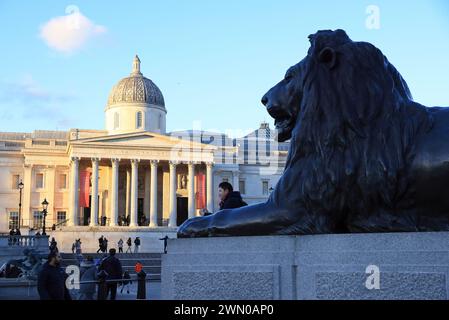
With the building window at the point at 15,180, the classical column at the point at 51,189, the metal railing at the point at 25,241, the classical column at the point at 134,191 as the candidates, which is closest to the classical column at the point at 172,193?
the classical column at the point at 134,191

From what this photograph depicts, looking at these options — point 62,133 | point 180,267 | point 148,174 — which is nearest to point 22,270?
point 180,267

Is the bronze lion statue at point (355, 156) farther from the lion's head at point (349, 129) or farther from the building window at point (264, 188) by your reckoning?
the building window at point (264, 188)

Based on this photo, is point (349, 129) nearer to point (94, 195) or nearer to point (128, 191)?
point (94, 195)

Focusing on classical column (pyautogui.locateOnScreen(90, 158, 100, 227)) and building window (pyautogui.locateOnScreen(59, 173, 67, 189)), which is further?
building window (pyautogui.locateOnScreen(59, 173, 67, 189))

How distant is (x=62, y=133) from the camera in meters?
71.9

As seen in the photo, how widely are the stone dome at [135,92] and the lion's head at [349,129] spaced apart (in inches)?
2326

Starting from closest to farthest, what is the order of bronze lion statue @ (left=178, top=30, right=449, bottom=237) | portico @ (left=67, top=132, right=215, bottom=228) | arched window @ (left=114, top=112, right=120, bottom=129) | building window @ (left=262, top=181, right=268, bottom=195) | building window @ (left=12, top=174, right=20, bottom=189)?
bronze lion statue @ (left=178, top=30, right=449, bottom=237) → portico @ (left=67, top=132, right=215, bottom=228) → building window @ (left=12, top=174, right=20, bottom=189) → arched window @ (left=114, top=112, right=120, bottom=129) → building window @ (left=262, top=181, right=268, bottom=195)

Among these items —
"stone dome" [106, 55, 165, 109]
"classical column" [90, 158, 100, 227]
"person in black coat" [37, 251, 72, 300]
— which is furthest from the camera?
"stone dome" [106, 55, 165, 109]

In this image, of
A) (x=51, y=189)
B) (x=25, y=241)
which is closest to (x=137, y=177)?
(x=51, y=189)

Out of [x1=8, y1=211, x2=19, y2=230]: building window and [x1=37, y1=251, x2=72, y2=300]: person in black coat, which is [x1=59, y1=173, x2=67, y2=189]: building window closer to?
[x1=8, y1=211, x2=19, y2=230]: building window

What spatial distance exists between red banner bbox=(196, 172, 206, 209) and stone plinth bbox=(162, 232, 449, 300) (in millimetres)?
52558

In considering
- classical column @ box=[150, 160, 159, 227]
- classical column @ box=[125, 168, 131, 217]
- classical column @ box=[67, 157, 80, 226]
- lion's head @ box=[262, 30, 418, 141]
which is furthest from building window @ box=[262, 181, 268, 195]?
lion's head @ box=[262, 30, 418, 141]

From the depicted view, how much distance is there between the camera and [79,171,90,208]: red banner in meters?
54.9

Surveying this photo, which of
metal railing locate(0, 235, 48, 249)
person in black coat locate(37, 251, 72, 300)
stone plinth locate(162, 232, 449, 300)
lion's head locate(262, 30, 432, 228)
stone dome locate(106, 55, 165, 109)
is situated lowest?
metal railing locate(0, 235, 48, 249)
